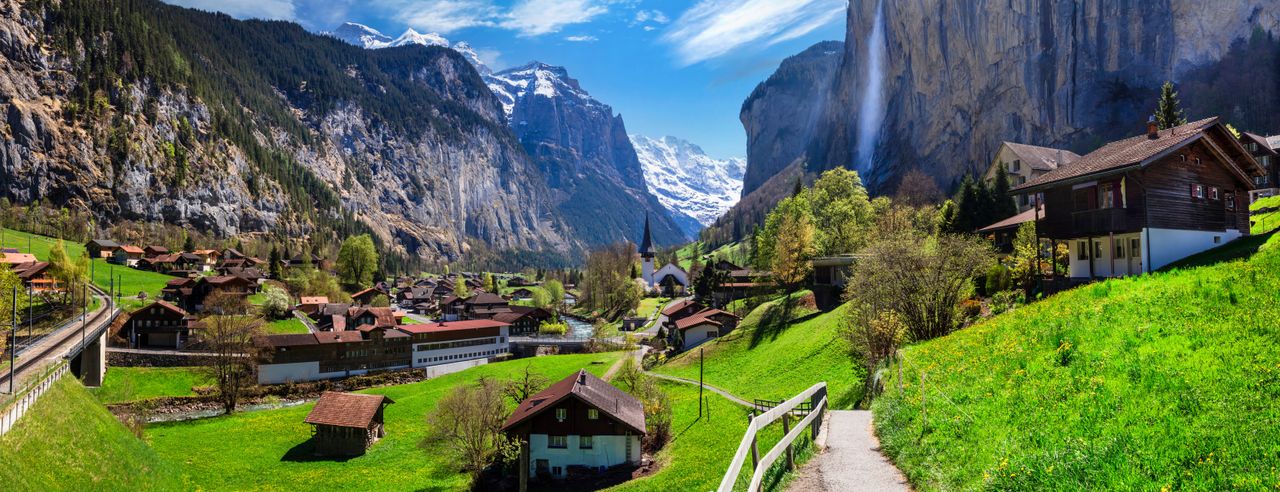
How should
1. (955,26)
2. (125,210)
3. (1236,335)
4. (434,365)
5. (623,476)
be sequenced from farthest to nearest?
(125,210) < (955,26) < (434,365) < (623,476) < (1236,335)

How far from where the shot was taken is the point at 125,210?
191500 millimetres

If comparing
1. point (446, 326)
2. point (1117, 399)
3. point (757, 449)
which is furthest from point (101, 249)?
point (1117, 399)

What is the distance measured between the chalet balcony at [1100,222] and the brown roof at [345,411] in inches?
1830

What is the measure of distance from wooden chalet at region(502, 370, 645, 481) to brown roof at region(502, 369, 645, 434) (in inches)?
2.9

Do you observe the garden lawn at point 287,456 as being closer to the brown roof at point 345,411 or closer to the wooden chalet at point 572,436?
the brown roof at point 345,411

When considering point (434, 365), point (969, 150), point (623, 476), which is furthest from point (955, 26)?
point (623, 476)

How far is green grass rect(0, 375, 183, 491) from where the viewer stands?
26.4 m

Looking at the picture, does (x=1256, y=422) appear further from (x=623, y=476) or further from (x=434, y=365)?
(x=434, y=365)

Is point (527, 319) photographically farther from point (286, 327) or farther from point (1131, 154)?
point (1131, 154)

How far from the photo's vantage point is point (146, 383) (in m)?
71.0

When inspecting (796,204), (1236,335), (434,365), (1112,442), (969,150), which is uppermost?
(969,150)

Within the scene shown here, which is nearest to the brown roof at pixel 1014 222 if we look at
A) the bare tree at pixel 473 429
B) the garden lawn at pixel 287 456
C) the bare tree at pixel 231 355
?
the bare tree at pixel 473 429

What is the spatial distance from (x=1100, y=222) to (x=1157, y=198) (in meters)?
2.40

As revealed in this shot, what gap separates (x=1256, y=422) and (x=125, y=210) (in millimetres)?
239174
